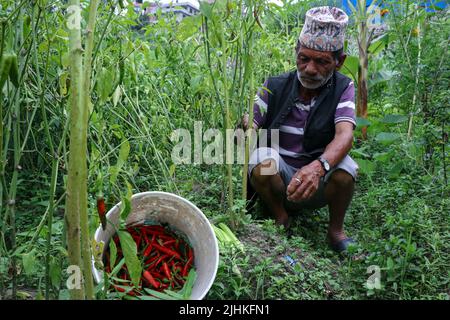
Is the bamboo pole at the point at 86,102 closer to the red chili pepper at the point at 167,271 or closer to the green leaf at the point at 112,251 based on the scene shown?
the green leaf at the point at 112,251

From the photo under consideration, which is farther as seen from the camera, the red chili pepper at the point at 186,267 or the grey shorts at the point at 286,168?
the grey shorts at the point at 286,168

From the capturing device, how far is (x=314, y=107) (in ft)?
8.13

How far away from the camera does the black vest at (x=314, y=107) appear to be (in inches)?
97.5

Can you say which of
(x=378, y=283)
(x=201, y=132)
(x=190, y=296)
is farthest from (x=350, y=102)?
(x=190, y=296)

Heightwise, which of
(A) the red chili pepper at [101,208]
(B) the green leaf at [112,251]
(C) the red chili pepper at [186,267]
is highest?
(A) the red chili pepper at [101,208]

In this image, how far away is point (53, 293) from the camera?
4.77 feet

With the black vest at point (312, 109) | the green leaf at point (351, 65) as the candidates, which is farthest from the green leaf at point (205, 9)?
the green leaf at point (351, 65)

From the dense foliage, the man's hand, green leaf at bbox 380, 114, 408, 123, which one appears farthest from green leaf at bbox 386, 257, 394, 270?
green leaf at bbox 380, 114, 408, 123

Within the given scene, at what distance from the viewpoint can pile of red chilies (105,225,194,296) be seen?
168 centimetres

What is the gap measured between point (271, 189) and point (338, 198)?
32 centimetres

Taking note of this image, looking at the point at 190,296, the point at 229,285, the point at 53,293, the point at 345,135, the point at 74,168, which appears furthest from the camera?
the point at 345,135

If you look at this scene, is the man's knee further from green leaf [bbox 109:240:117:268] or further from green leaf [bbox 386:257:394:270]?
green leaf [bbox 109:240:117:268]

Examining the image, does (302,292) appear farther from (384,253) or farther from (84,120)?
(84,120)

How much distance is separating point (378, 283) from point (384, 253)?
0.17 meters
